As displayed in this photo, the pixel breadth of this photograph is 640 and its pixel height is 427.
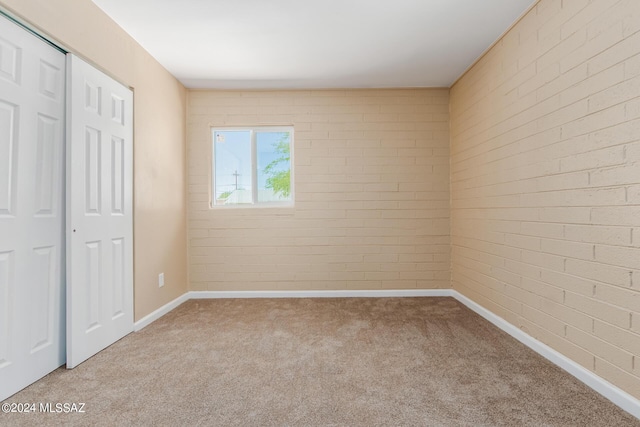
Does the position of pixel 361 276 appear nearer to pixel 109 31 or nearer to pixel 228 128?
pixel 228 128

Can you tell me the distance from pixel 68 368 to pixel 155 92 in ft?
8.56

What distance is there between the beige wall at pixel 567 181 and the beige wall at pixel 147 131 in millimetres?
3381

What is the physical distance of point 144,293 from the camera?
125 inches

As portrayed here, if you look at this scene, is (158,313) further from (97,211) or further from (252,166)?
(252,166)

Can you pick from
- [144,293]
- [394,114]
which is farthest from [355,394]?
[394,114]

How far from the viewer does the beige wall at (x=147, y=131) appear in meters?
A: 2.26

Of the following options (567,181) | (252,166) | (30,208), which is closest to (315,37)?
(252,166)

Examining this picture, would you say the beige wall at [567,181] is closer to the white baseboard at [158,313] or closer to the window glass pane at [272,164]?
the window glass pane at [272,164]

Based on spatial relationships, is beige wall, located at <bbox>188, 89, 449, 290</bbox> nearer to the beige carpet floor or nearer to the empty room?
the empty room

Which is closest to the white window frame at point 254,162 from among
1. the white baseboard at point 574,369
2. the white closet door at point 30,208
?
the white closet door at point 30,208

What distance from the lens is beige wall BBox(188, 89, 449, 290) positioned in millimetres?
4219

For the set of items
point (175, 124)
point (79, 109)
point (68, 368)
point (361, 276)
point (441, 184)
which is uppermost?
point (175, 124)

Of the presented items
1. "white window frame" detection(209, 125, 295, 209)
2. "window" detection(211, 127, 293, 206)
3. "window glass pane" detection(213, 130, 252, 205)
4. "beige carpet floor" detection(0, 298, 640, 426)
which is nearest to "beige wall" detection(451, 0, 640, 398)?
"beige carpet floor" detection(0, 298, 640, 426)

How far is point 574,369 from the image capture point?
6.94ft
